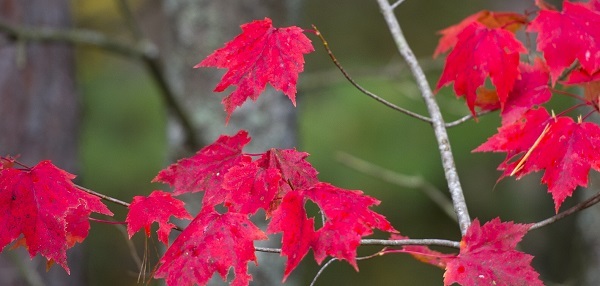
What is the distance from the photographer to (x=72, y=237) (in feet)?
3.40

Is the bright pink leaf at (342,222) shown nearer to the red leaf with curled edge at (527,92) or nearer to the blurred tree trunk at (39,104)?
the red leaf with curled edge at (527,92)

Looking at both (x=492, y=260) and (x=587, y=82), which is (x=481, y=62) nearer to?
(x=587, y=82)

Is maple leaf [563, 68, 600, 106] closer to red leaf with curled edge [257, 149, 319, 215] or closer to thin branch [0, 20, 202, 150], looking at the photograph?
red leaf with curled edge [257, 149, 319, 215]

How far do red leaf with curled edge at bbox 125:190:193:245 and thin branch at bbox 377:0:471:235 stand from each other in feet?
1.26

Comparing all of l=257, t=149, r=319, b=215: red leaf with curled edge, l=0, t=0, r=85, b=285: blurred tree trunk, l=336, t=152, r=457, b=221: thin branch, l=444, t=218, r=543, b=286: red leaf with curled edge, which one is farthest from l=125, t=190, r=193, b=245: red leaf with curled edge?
l=0, t=0, r=85, b=285: blurred tree trunk

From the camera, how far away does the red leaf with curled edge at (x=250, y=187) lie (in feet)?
3.05

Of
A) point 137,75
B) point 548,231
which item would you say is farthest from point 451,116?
point 137,75

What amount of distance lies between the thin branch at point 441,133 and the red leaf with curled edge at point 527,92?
0.33ft

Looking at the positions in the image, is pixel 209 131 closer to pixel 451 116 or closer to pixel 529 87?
pixel 529 87

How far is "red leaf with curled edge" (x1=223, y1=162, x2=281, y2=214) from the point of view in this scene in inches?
36.6

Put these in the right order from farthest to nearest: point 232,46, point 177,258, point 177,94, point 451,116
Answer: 1. point 451,116
2. point 177,94
3. point 232,46
4. point 177,258


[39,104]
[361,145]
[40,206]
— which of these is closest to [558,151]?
[40,206]

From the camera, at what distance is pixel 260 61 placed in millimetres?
997

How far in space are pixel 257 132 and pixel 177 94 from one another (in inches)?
11.3
